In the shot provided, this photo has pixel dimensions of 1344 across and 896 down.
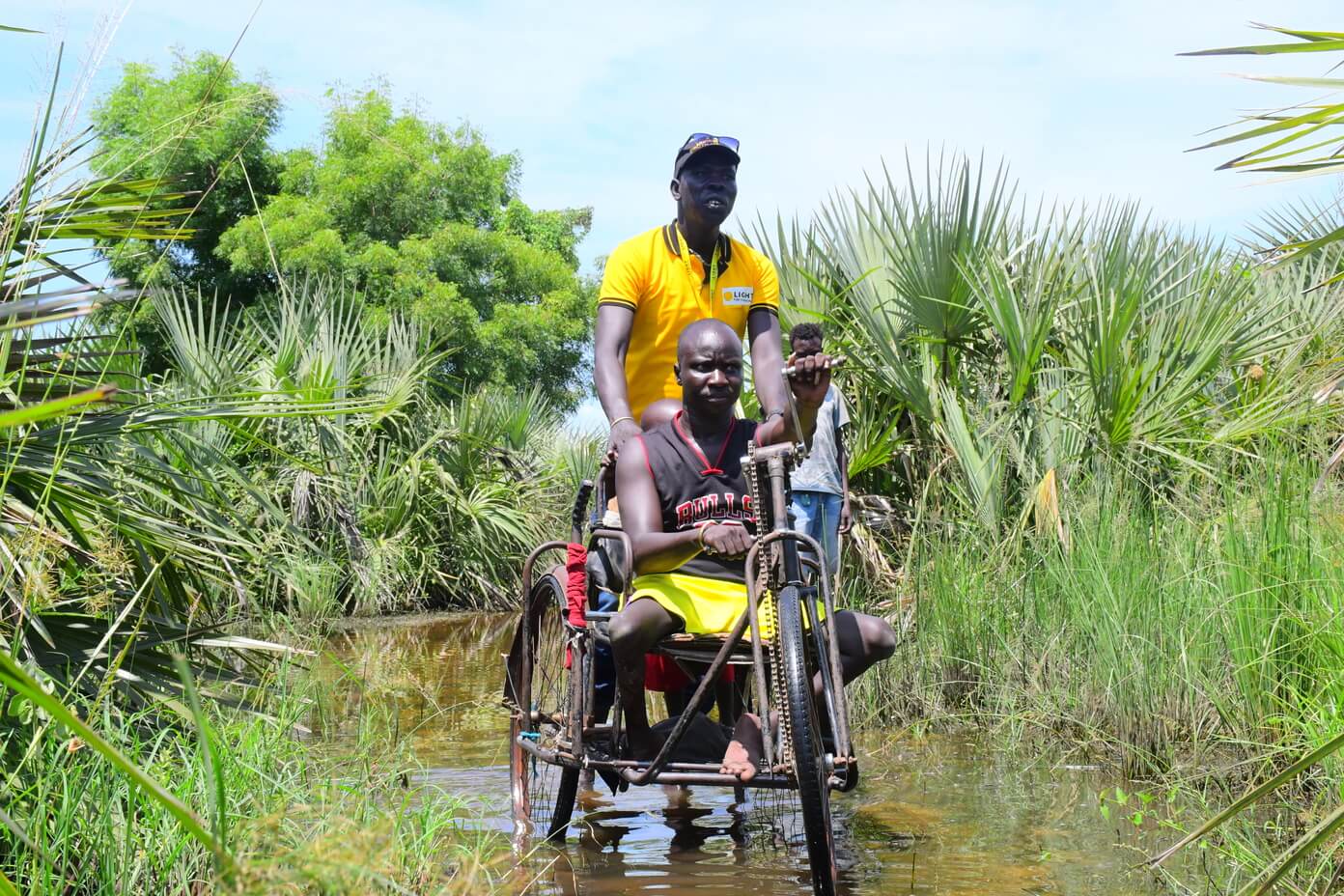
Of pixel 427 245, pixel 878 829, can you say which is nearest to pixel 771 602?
pixel 878 829

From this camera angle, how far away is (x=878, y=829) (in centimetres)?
477

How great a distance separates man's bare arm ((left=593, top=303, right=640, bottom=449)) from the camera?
4.79 meters

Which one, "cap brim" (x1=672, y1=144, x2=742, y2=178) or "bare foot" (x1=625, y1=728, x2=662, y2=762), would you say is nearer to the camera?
"bare foot" (x1=625, y1=728, x2=662, y2=762)

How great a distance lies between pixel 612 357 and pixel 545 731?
5.12 feet

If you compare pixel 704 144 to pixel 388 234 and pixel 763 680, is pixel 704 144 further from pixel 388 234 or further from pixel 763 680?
pixel 388 234

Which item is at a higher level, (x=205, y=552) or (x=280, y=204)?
(x=280, y=204)

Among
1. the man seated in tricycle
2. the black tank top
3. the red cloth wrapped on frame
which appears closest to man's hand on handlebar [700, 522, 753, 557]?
the man seated in tricycle

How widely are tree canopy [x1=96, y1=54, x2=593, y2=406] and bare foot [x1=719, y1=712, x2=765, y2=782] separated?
21131mm

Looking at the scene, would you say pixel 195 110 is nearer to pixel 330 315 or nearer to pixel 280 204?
pixel 330 315

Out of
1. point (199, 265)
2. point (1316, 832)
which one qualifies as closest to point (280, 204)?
point (199, 265)

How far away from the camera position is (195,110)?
3.07 m

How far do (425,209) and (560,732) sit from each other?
2499 cm

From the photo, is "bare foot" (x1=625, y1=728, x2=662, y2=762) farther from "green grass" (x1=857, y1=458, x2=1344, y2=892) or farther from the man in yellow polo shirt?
"green grass" (x1=857, y1=458, x2=1344, y2=892)

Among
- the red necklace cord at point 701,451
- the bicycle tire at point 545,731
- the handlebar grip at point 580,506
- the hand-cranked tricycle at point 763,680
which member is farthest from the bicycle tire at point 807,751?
the handlebar grip at point 580,506
